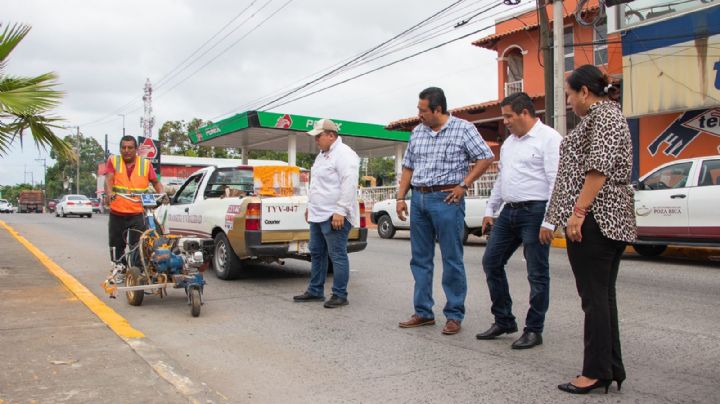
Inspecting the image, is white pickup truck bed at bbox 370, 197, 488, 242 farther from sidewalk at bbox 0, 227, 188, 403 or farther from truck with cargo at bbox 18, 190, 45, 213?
truck with cargo at bbox 18, 190, 45, 213

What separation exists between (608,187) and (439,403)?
151 cm

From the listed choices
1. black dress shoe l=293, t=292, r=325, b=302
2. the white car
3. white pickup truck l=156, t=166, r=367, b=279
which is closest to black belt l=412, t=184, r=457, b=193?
black dress shoe l=293, t=292, r=325, b=302

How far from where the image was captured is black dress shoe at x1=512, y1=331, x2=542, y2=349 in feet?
14.3

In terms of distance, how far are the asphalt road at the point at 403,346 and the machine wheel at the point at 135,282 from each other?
12 cm

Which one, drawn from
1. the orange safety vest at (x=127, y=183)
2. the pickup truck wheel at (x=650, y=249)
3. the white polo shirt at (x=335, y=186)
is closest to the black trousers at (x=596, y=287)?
the white polo shirt at (x=335, y=186)

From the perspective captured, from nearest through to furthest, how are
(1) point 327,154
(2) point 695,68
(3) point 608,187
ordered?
(3) point 608,187 < (1) point 327,154 < (2) point 695,68

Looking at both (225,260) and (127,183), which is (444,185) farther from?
(225,260)

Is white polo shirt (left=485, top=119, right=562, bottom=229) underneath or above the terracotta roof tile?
underneath

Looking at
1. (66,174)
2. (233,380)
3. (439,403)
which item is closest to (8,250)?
(233,380)

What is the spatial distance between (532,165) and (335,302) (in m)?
2.58

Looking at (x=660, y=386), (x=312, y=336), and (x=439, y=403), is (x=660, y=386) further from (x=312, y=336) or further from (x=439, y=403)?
(x=312, y=336)

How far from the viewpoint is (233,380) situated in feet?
12.4

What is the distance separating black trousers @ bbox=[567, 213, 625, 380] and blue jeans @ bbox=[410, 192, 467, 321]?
1.39m

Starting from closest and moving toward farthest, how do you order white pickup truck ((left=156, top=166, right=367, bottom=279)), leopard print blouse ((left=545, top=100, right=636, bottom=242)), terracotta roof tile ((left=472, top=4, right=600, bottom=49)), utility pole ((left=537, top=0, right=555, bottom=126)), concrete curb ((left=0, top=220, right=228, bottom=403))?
leopard print blouse ((left=545, top=100, right=636, bottom=242)), concrete curb ((left=0, top=220, right=228, bottom=403)), white pickup truck ((left=156, top=166, right=367, bottom=279)), utility pole ((left=537, top=0, right=555, bottom=126)), terracotta roof tile ((left=472, top=4, right=600, bottom=49))
